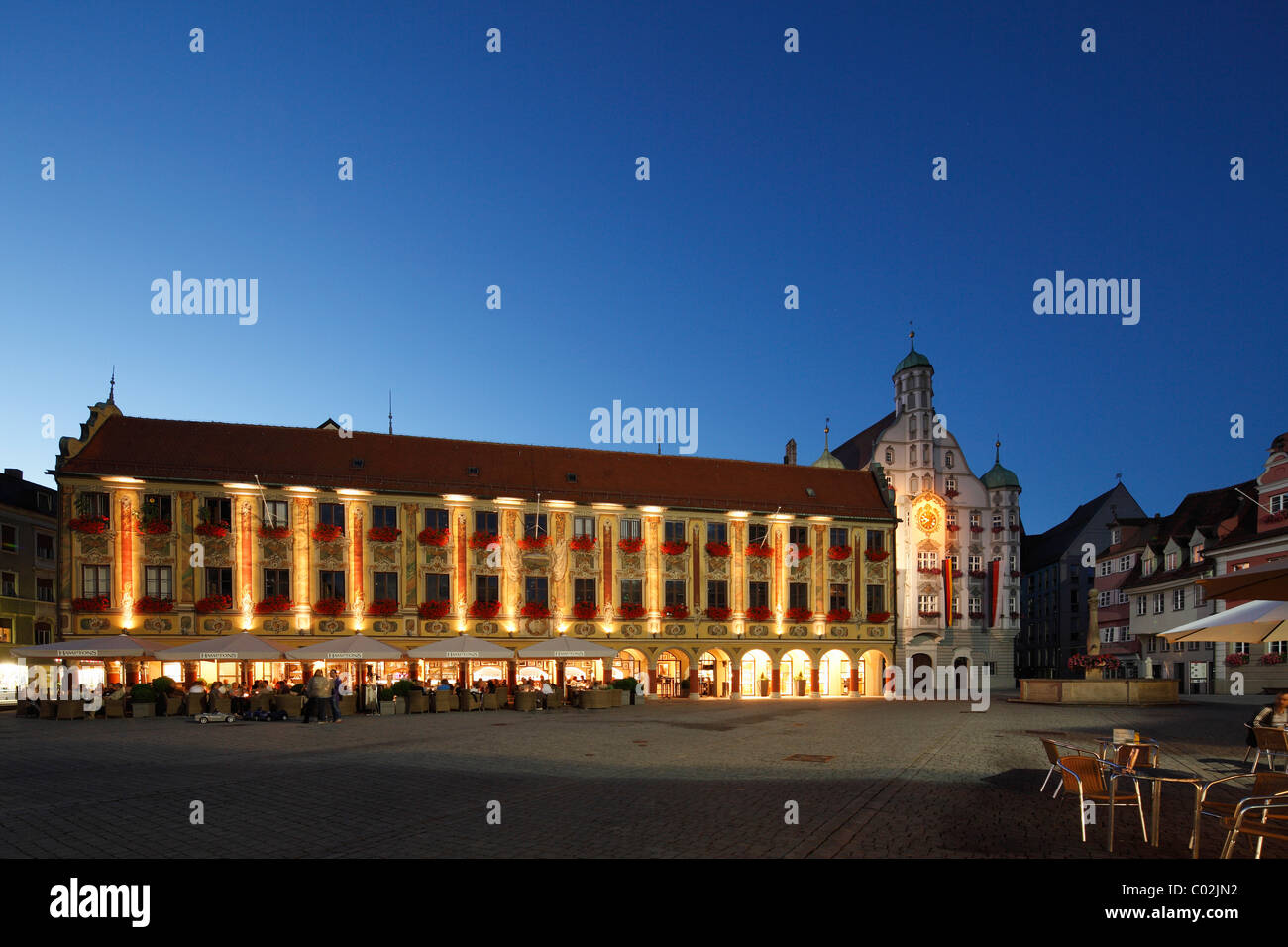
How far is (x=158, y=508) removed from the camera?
3878cm

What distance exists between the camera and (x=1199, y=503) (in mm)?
55438

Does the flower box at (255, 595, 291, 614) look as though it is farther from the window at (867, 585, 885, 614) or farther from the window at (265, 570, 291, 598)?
the window at (867, 585, 885, 614)

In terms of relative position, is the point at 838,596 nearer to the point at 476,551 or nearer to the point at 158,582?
the point at 476,551

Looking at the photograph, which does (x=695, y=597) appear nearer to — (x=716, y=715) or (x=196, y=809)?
(x=716, y=715)

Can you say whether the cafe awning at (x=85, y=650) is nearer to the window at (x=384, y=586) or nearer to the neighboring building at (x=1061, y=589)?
the window at (x=384, y=586)

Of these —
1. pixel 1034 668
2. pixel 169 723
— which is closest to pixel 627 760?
pixel 169 723

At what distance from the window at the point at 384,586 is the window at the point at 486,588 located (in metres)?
3.43

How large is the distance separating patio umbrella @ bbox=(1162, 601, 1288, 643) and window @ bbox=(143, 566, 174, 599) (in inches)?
1397

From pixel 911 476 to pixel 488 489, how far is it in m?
29.3

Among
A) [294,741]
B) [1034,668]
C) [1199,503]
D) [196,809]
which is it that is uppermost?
[1199,503]

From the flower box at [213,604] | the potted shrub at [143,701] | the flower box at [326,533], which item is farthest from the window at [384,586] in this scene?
the potted shrub at [143,701]

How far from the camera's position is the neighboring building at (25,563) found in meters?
46.5
